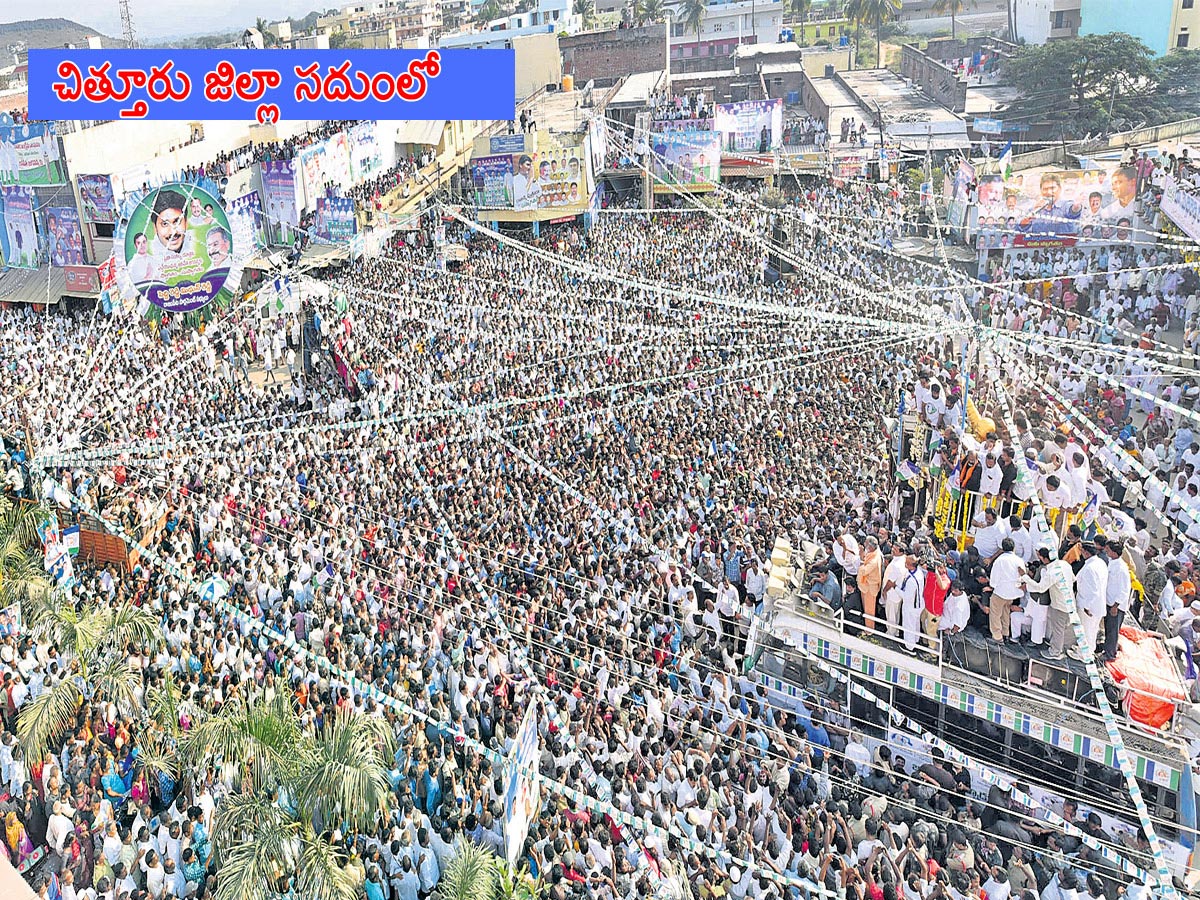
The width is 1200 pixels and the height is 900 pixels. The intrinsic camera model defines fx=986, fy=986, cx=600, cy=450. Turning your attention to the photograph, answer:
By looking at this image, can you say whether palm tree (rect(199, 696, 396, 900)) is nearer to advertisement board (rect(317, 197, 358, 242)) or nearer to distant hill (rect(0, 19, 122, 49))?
advertisement board (rect(317, 197, 358, 242))

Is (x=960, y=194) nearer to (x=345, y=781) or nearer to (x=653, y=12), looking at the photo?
(x=345, y=781)

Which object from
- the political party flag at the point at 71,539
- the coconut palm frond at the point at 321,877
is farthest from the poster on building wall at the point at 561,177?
the coconut palm frond at the point at 321,877

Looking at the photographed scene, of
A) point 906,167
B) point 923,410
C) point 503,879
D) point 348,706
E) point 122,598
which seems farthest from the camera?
point 906,167

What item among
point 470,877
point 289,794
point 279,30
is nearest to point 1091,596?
point 470,877

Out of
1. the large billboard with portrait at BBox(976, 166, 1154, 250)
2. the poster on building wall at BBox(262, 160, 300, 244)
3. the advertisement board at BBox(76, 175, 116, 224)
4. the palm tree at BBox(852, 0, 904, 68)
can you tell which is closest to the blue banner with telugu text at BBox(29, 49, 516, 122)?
the advertisement board at BBox(76, 175, 116, 224)

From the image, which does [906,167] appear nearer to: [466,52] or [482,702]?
[466,52]

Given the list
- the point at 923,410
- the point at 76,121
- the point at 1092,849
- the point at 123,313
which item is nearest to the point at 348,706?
the point at 1092,849
